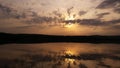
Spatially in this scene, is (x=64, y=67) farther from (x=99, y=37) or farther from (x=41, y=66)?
(x=99, y=37)

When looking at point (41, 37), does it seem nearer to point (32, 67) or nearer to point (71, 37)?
point (71, 37)

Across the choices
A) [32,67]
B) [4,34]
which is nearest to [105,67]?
[32,67]

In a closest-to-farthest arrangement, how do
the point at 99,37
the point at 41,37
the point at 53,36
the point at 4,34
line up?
the point at 4,34 < the point at 41,37 < the point at 53,36 < the point at 99,37

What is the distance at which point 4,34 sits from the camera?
85.8m

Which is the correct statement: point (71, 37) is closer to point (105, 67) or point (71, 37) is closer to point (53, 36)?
point (53, 36)

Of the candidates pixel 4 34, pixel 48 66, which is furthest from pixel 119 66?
pixel 4 34

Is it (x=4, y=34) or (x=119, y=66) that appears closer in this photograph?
(x=119, y=66)

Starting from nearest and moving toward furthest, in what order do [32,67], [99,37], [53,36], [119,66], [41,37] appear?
[32,67]
[119,66]
[41,37]
[53,36]
[99,37]

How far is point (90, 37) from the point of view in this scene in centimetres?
12031

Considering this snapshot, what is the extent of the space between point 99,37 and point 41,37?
3252cm

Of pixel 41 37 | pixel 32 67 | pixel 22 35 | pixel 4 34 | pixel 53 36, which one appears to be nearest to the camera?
pixel 32 67

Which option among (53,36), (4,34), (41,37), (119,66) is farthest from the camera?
(53,36)

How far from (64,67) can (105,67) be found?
3.15 meters

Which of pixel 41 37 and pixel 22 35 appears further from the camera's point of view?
pixel 41 37
